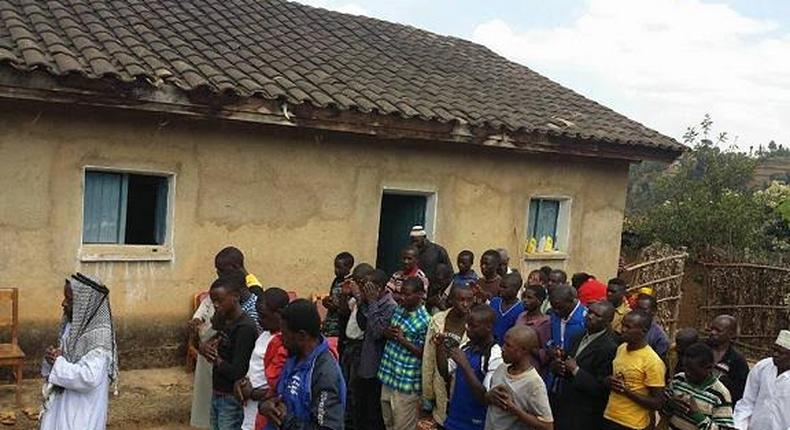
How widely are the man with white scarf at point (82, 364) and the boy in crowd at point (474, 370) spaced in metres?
1.94

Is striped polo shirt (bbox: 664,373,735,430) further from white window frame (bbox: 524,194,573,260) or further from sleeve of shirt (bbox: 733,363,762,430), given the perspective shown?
white window frame (bbox: 524,194,573,260)

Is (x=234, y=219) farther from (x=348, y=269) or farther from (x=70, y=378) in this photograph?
(x=70, y=378)

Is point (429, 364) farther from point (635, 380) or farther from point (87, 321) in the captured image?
point (87, 321)

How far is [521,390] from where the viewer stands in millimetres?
4039

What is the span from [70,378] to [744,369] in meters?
4.25

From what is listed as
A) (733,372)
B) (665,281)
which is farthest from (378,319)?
(665,281)

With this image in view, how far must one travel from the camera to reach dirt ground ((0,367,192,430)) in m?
6.33

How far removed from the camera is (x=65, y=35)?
7145 millimetres

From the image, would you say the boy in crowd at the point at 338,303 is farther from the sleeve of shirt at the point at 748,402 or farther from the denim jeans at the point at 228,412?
the sleeve of shirt at the point at 748,402

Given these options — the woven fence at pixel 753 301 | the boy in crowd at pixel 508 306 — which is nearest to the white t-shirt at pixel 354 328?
the boy in crowd at pixel 508 306

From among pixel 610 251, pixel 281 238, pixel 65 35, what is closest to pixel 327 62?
pixel 281 238

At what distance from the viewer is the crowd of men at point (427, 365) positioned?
3.99 m

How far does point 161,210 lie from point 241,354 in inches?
150

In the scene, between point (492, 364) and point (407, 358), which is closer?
point (492, 364)
